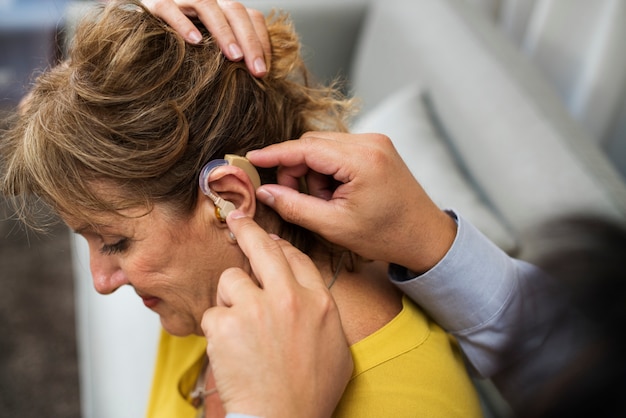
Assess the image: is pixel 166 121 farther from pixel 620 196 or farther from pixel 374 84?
pixel 374 84

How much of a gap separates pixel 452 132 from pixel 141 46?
3.15 ft

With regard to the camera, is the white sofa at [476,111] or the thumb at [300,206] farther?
the white sofa at [476,111]

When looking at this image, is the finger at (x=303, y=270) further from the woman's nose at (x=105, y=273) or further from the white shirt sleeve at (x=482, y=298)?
the woman's nose at (x=105, y=273)

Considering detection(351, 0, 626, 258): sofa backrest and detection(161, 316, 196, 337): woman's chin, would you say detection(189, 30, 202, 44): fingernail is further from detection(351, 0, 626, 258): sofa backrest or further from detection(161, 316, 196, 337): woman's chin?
detection(351, 0, 626, 258): sofa backrest

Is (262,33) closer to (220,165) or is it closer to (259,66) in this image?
(259,66)

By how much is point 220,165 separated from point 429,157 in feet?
2.55

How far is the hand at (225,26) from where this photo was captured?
1037 millimetres

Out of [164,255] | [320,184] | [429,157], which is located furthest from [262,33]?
[429,157]

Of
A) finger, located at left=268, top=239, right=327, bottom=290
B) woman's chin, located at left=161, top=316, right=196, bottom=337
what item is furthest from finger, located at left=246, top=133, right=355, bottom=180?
woman's chin, located at left=161, top=316, right=196, bottom=337

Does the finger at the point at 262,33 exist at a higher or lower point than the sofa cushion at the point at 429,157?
higher

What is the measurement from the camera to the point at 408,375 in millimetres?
988

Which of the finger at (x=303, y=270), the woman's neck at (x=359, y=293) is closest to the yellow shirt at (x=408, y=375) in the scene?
the woman's neck at (x=359, y=293)

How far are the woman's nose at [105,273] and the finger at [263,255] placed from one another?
0.25 m

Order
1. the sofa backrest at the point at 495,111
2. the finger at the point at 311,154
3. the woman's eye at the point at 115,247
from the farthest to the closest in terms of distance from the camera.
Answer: the sofa backrest at the point at 495,111 < the woman's eye at the point at 115,247 < the finger at the point at 311,154
